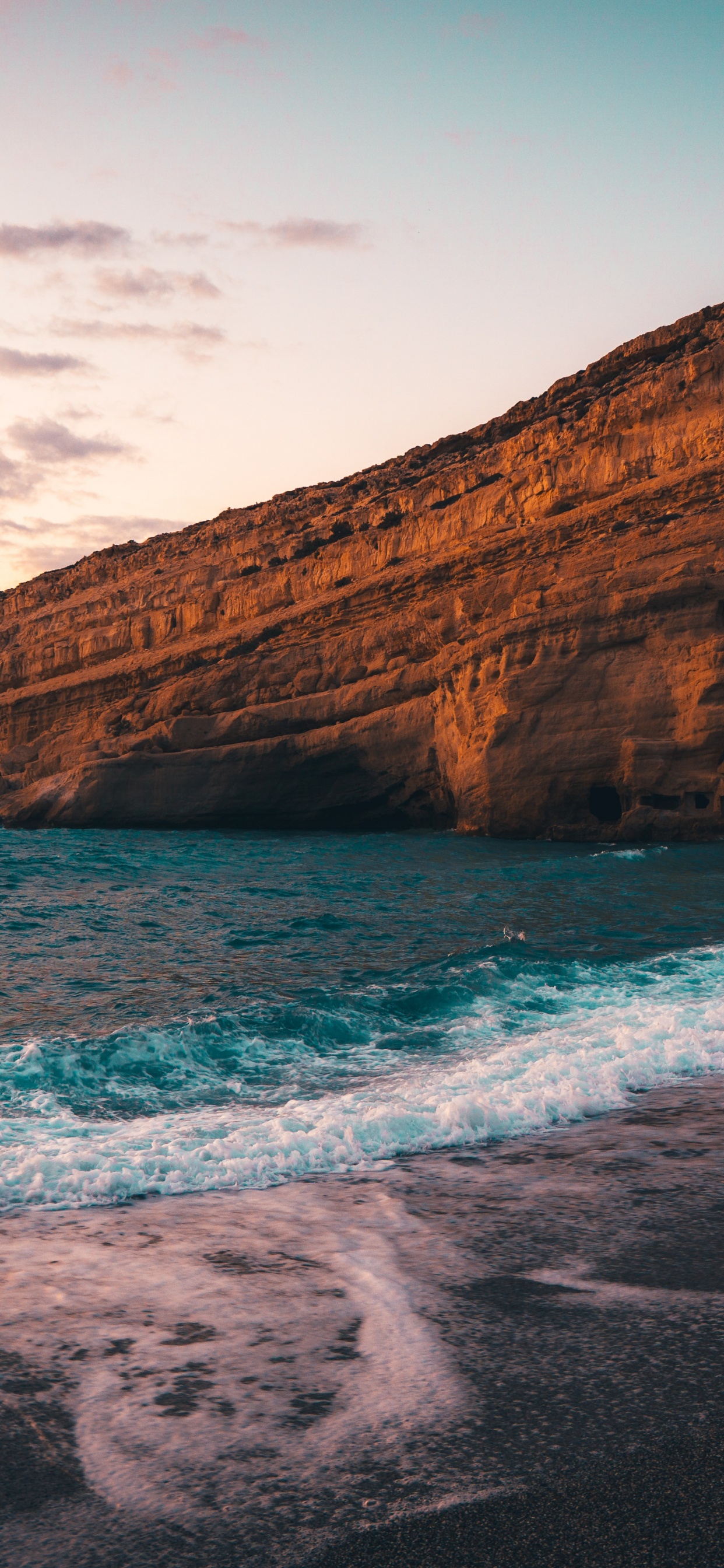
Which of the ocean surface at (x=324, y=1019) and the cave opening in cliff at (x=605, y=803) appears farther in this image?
the cave opening in cliff at (x=605, y=803)

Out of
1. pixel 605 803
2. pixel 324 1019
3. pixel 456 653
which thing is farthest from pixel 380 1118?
pixel 456 653

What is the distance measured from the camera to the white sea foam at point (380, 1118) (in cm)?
560

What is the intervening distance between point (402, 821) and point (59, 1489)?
1191 inches

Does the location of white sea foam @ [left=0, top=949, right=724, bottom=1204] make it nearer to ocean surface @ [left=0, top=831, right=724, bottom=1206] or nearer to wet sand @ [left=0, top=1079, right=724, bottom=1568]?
ocean surface @ [left=0, top=831, right=724, bottom=1206]

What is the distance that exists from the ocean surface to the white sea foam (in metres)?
0.02

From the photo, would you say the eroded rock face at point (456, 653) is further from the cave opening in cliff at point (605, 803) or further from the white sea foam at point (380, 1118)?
the white sea foam at point (380, 1118)

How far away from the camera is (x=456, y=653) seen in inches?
1232

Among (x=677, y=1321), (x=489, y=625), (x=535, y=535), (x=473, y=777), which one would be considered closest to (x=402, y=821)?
(x=473, y=777)

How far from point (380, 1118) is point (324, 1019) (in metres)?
2.91

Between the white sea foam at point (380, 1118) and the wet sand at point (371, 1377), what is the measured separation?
1.19 feet

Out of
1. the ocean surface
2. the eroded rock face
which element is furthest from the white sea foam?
the eroded rock face

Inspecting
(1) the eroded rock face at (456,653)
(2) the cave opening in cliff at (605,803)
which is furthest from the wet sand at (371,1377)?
(2) the cave opening in cliff at (605,803)

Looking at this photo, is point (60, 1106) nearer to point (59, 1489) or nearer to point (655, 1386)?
point (59, 1489)

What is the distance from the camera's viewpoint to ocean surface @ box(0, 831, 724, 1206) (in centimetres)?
615
